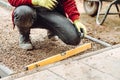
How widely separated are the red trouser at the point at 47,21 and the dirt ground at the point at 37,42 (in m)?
0.35

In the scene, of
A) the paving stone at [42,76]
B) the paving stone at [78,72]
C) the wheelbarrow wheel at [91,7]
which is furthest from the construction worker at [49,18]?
the wheelbarrow wheel at [91,7]

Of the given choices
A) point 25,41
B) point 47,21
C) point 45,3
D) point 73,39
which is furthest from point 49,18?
point 25,41

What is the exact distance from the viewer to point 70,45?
5297 millimetres

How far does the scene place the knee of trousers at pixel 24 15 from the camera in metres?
4.68

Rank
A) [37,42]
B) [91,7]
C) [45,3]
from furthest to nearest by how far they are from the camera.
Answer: [91,7], [37,42], [45,3]

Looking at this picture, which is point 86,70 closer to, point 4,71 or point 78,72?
point 78,72

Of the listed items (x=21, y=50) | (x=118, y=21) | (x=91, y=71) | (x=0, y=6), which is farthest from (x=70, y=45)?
(x=0, y=6)

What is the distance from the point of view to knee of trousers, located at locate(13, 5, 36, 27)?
468cm

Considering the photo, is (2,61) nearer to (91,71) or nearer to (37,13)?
(37,13)

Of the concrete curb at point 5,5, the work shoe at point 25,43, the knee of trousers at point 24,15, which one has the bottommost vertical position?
the work shoe at point 25,43

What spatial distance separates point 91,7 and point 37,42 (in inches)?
88.3

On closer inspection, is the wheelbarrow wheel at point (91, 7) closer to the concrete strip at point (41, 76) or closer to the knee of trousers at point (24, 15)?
the knee of trousers at point (24, 15)

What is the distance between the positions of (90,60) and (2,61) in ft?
4.00

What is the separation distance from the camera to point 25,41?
16.9ft
